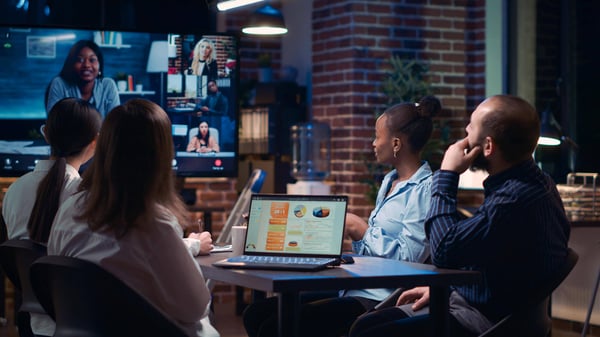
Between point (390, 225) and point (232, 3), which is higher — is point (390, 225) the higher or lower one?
the lower one

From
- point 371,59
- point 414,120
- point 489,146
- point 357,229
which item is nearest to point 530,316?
point 489,146

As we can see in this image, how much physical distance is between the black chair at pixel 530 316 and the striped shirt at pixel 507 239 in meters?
0.02

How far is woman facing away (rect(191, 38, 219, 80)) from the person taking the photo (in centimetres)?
588

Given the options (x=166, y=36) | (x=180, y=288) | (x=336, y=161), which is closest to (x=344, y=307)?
(x=180, y=288)

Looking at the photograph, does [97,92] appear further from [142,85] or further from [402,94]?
[402,94]

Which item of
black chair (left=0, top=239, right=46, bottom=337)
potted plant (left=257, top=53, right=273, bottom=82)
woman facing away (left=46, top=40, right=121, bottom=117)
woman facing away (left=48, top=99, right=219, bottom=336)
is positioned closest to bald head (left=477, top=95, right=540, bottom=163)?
woman facing away (left=48, top=99, right=219, bottom=336)

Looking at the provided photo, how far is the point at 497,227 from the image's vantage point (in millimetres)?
2814

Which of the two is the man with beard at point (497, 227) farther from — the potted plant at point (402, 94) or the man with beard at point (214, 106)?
the potted plant at point (402, 94)

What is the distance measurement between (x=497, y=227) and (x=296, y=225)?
2.13 feet

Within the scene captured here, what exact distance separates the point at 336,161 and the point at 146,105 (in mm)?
4629

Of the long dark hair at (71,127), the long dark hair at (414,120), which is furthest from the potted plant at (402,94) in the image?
the long dark hair at (71,127)

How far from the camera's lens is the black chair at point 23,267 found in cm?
302

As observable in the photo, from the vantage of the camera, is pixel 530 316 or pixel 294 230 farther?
pixel 294 230

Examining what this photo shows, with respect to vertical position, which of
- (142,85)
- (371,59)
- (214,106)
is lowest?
(214,106)
